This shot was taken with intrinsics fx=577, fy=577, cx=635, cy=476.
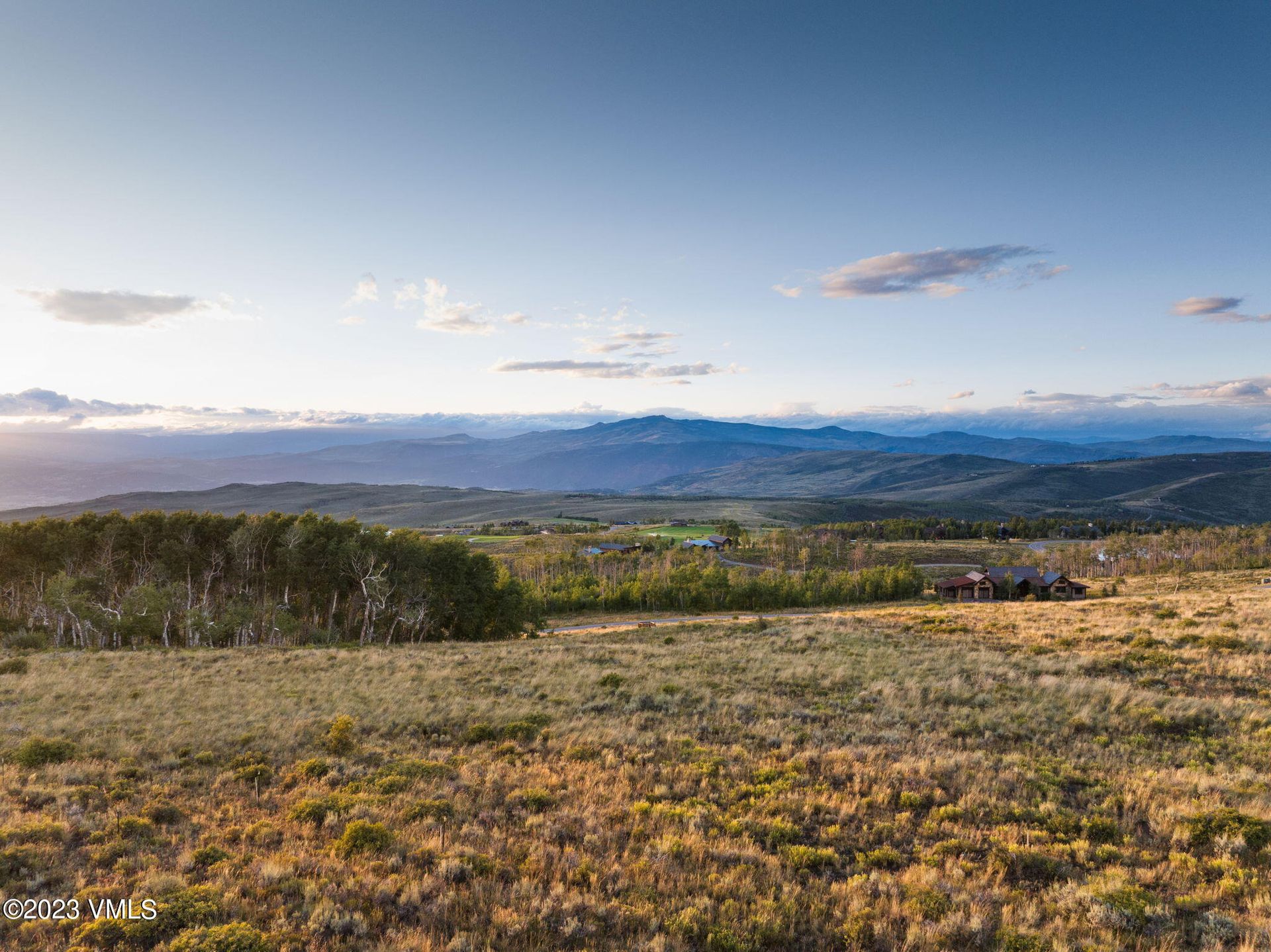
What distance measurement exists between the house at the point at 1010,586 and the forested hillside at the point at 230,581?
89923 mm

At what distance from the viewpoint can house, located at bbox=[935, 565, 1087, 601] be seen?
10212cm

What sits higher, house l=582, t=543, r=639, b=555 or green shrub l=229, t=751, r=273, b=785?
green shrub l=229, t=751, r=273, b=785

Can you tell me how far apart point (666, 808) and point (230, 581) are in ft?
218

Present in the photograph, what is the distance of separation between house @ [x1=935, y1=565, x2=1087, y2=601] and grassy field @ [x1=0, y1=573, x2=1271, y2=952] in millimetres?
87723

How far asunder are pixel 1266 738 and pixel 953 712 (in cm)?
788

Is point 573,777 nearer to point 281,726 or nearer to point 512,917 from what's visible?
point 512,917

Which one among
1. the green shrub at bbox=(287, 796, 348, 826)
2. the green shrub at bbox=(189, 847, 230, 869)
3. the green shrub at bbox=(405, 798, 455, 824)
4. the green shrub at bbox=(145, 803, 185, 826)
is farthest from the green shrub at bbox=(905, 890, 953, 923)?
the green shrub at bbox=(145, 803, 185, 826)

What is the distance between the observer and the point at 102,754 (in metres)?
16.8

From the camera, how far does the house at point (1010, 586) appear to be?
335 feet

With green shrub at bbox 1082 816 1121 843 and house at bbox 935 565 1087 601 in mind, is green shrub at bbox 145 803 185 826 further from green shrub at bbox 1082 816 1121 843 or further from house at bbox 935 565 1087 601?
house at bbox 935 565 1087 601

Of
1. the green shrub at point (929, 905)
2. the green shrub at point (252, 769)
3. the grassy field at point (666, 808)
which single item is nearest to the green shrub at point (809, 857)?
the grassy field at point (666, 808)

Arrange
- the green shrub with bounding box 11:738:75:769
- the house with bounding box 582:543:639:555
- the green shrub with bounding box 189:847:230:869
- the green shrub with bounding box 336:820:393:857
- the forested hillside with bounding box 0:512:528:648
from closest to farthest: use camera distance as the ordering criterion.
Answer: the green shrub with bounding box 189:847:230:869 < the green shrub with bounding box 336:820:393:857 < the green shrub with bounding box 11:738:75:769 < the forested hillside with bounding box 0:512:528:648 < the house with bounding box 582:543:639:555

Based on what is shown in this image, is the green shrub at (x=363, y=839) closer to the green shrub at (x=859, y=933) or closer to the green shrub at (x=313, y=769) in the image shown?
the green shrub at (x=313, y=769)

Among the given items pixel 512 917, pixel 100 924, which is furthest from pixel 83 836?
pixel 512 917
